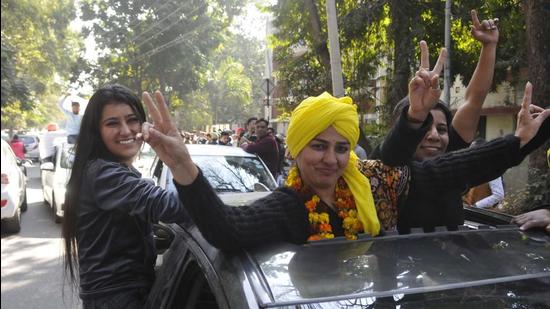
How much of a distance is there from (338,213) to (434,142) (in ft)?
2.52

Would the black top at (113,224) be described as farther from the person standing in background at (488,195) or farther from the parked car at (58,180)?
the parked car at (58,180)

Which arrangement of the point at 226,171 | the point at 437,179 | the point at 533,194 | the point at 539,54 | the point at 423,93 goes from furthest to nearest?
1. the point at 539,54
2. the point at 533,194
3. the point at 226,171
4. the point at 437,179
5. the point at 423,93

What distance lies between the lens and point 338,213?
6.54 ft

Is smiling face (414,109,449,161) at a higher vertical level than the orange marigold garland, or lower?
higher

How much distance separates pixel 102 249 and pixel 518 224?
1745 mm

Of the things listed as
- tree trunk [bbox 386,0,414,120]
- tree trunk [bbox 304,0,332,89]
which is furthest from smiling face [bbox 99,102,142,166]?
tree trunk [bbox 304,0,332,89]

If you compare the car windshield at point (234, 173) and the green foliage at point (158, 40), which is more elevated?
the green foliage at point (158, 40)

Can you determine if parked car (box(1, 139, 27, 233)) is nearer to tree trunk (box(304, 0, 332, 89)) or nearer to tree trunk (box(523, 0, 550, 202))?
tree trunk (box(523, 0, 550, 202))

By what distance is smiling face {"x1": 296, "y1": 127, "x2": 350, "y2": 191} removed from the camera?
77.0 inches

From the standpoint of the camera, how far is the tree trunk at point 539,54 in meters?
7.52

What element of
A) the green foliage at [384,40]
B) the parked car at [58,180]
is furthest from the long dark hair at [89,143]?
the green foliage at [384,40]

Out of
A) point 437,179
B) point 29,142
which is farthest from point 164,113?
point 29,142

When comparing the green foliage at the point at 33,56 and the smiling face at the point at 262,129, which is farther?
the smiling face at the point at 262,129

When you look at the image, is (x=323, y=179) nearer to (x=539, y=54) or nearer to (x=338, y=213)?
(x=338, y=213)
